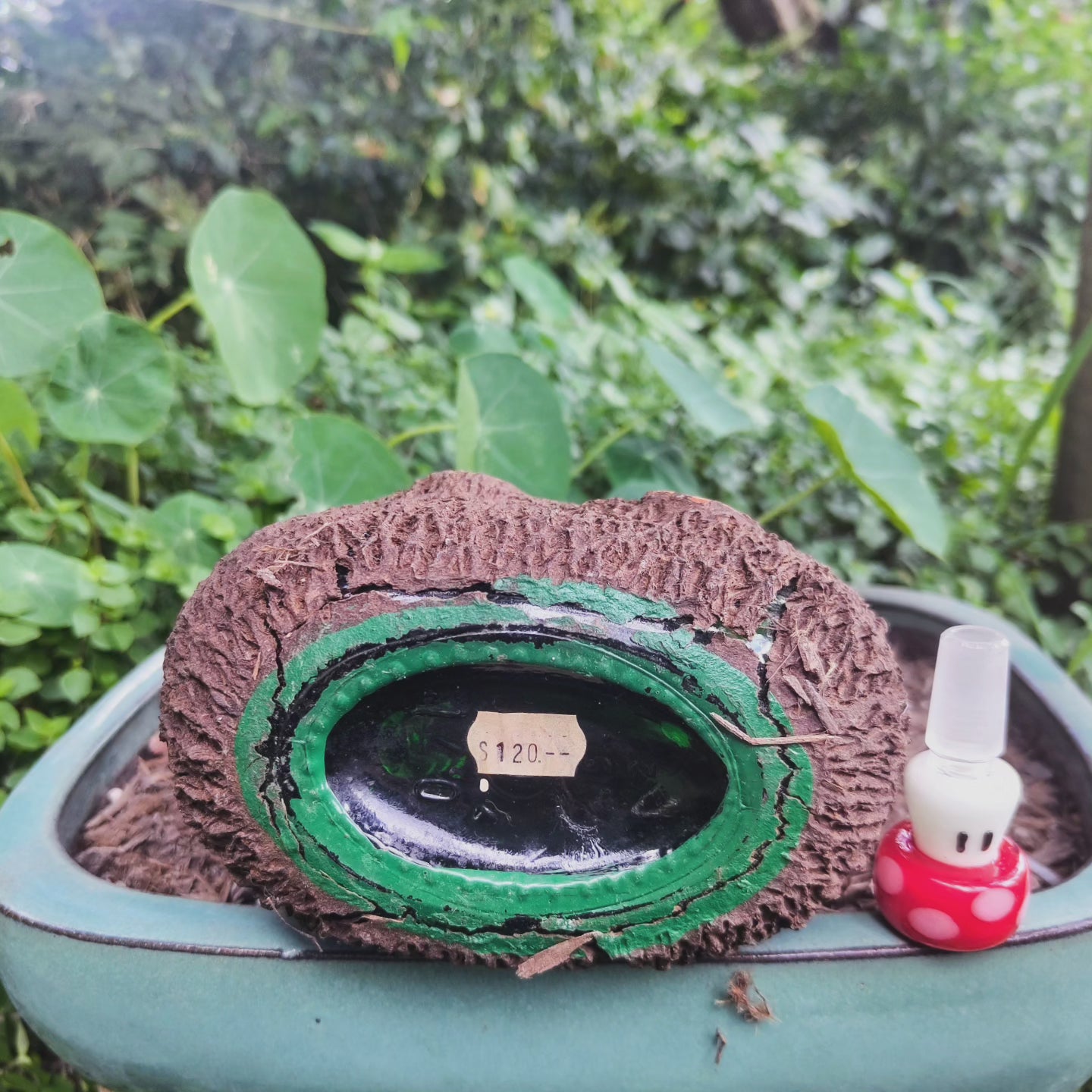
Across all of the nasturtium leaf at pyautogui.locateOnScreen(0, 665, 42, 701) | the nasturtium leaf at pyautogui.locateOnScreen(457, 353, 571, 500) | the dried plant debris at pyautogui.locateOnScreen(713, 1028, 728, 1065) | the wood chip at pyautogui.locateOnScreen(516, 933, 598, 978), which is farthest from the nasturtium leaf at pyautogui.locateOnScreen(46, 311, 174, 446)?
the dried plant debris at pyautogui.locateOnScreen(713, 1028, 728, 1065)

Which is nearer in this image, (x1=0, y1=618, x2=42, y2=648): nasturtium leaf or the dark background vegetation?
(x1=0, y1=618, x2=42, y2=648): nasturtium leaf

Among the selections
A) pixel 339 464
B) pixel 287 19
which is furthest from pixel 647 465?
pixel 287 19

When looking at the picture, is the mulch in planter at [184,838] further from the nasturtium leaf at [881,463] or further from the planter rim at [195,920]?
the nasturtium leaf at [881,463]

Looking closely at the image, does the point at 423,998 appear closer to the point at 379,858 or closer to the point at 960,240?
the point at 379,858

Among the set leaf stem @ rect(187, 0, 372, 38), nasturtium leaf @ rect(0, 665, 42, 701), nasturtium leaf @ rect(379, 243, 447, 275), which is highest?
leaf stem @ rect(187, 0, 372, 38)

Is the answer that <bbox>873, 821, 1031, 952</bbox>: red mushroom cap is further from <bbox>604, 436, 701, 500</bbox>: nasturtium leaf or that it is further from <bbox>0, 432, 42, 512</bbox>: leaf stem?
<bbox>0, 432, 42, 512</bbox>: leaf stem

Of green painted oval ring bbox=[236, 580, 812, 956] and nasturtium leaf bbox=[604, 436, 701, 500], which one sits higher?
green painted oval ring bbox=[236, 580, 812, 956]

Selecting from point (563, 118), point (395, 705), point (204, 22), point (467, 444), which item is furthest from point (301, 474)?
point (563, 118)
